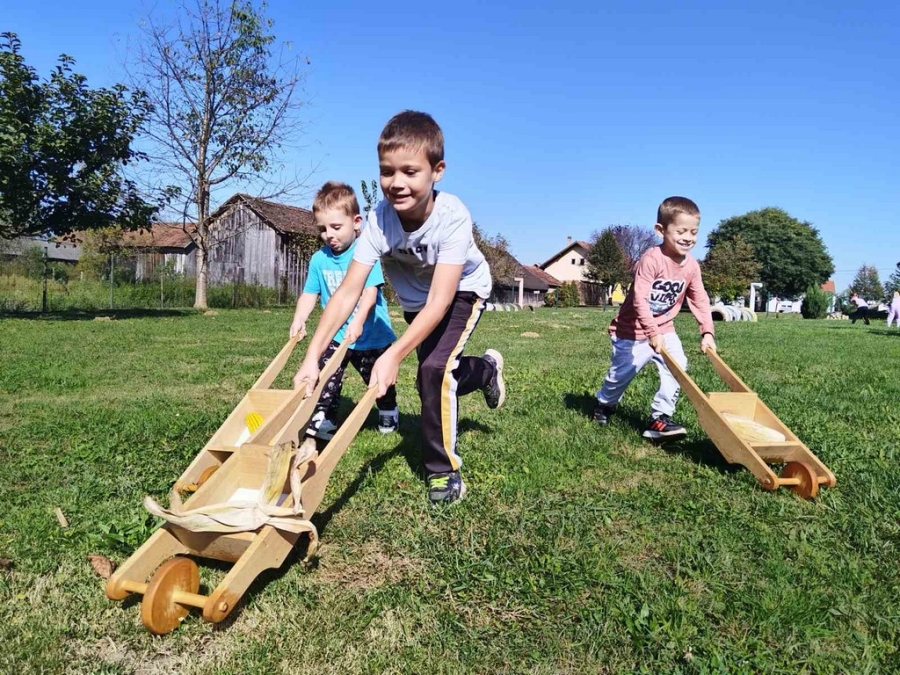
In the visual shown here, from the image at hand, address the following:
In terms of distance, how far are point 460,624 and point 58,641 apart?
4.39ft

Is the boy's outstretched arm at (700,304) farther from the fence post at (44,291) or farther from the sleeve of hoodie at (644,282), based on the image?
the fence post at (44,291)

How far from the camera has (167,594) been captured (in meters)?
2.18

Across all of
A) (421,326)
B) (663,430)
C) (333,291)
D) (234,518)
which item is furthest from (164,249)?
(234,518)

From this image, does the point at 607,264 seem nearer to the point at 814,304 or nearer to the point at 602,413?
the point at 814,304

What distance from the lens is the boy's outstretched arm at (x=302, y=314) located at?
432 cm

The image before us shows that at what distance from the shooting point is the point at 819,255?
238 feet

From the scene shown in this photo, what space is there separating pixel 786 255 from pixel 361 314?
7863cm

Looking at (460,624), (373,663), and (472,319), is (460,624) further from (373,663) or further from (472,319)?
(472,319)

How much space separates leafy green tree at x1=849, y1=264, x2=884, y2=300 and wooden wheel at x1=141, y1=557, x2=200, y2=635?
9602 cm

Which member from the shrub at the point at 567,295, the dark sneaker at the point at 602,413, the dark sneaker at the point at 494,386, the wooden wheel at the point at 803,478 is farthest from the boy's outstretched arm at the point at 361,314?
the shrub at the point at 567,295

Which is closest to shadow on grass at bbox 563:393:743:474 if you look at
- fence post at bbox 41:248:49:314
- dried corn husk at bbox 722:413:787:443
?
dried corn husk at bbox 722:413:787:443

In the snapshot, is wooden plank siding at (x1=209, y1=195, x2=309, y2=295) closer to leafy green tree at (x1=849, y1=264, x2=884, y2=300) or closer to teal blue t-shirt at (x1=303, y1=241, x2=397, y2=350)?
teal blue t-shirt at (x1=303, y1=241, x2=397, y2=350)

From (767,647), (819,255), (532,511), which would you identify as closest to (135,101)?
(532,511)

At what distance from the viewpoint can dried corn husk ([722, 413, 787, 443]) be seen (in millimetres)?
3750
